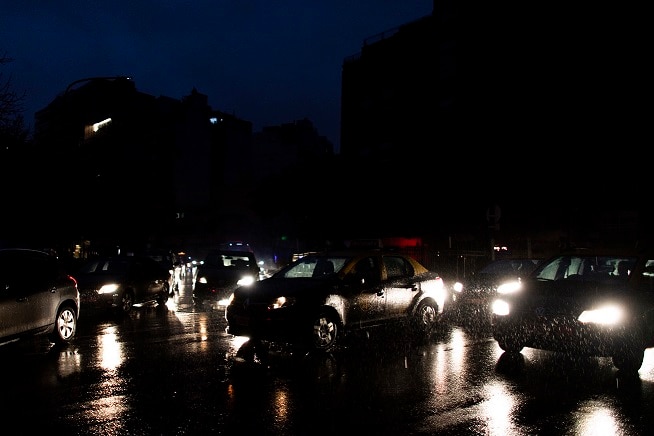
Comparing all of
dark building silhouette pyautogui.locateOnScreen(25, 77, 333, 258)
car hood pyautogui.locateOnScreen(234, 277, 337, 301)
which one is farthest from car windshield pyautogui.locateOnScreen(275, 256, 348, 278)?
dark building silhouette pyautogui.locateOnScreen(25, 77, 333, 258)

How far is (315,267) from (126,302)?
23.5ft

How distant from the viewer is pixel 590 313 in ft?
27.3

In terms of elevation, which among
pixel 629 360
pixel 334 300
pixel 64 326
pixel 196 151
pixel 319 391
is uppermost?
pixel 196 151

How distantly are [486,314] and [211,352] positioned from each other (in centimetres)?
807

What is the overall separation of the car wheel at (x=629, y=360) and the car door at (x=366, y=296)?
3.83m

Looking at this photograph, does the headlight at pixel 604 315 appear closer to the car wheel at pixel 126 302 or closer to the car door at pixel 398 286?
the car door at pixel 398 286

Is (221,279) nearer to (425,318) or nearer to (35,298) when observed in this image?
(425,318)

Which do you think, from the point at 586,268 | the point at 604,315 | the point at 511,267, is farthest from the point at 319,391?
the point at 511,267

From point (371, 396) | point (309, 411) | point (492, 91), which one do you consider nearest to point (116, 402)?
point (309, 411)

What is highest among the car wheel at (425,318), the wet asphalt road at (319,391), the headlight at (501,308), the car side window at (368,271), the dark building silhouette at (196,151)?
the dark building silhouette at (196,151)

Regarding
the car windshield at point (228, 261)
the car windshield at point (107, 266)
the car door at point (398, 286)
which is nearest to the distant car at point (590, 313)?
the car door at point (398, 286)

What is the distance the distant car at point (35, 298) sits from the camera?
9.51 m

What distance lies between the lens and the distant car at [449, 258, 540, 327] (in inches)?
643

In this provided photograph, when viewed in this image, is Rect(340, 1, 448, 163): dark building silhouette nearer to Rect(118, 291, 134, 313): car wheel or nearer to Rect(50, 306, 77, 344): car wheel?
Rect(118, 291, 134, 313): car wheel
